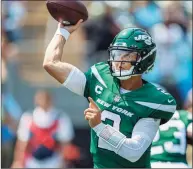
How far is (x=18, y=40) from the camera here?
31.0 ft

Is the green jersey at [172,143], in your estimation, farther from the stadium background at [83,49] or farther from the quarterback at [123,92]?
the stadium background at [83,49]

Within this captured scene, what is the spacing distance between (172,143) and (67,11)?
182 cm

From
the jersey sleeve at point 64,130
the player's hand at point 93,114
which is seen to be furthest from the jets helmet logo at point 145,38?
the jersey sleeve at point 64,130

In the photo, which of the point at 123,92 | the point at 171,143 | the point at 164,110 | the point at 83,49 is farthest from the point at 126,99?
the point at 83,49

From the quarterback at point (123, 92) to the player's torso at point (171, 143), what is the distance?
141cm

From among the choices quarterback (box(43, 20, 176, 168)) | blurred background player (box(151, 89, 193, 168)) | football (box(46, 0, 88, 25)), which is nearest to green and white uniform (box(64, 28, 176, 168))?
quarterback (box(43, 20, 176, 168))

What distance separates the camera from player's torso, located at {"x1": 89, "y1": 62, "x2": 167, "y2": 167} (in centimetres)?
384

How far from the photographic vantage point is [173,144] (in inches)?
212

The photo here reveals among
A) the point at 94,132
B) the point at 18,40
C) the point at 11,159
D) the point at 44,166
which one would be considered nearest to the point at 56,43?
the point at 94,132

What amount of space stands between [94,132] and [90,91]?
0.79 feet

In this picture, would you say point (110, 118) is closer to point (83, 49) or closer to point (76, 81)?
point (76, 81)

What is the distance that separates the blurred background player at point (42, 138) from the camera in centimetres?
796

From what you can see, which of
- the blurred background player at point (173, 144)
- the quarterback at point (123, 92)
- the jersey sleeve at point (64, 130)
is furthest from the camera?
the jersey sleeve at point (64, 130)

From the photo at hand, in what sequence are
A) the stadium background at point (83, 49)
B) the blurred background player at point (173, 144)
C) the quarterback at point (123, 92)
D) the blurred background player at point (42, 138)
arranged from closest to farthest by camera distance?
the quarterback at point (123, 92), the blurred background player at point (173, 144), the blurred background player at point (42, 138), the stadium background at point (83, 49)
